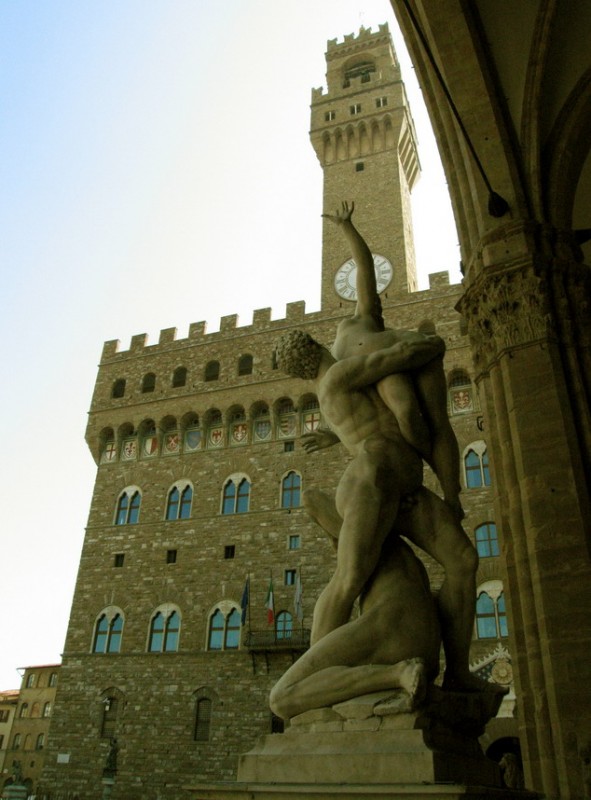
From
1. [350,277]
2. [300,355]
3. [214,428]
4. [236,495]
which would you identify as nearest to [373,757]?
[300,355]

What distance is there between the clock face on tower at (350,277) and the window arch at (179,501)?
840 centimetres

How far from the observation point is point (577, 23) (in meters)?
7.86

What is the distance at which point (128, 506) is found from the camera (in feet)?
76.0

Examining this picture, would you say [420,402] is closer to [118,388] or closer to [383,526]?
[383,526]

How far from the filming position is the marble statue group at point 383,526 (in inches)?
111

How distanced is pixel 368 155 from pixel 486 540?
54.9 feet

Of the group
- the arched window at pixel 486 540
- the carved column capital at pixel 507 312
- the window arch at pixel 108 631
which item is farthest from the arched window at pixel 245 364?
the carved column capital at pixel 507 312

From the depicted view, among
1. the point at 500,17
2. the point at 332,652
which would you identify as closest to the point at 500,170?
the point at 500,17

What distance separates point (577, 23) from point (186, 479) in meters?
17.7

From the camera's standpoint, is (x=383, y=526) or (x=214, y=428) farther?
(x=214, y=428)

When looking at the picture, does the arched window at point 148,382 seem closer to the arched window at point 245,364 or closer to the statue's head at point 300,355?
the arched window at point 245,364

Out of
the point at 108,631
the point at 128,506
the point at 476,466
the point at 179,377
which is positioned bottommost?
the point at 108,631

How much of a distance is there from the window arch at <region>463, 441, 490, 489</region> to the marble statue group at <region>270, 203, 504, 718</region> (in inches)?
640

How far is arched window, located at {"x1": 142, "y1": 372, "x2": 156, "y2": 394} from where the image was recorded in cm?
2501
